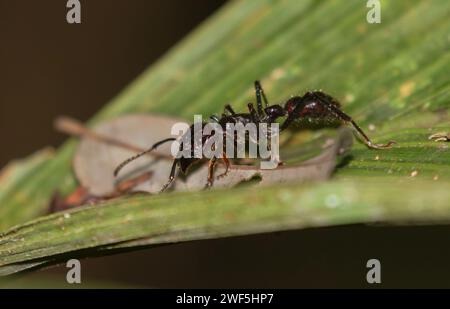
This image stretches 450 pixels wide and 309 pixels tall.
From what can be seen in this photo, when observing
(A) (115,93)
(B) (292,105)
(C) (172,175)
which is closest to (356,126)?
(B) (292,105)

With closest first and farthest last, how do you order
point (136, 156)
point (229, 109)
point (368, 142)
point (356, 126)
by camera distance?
point (368, 142) < point (356, 126) < point (136, 156) < point (229, 109)

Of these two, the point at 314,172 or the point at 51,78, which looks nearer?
the point at 314,172

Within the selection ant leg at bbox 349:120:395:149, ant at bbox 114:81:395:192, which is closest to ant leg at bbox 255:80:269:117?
ant at bbox 114:81:395:192

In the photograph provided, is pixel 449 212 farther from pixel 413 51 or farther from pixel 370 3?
pixel 370 3

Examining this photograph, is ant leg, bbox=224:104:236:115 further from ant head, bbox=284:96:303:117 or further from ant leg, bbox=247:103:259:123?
ant head, bbox=284:96:303:117

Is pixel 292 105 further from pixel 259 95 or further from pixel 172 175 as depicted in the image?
pixel 172 175
